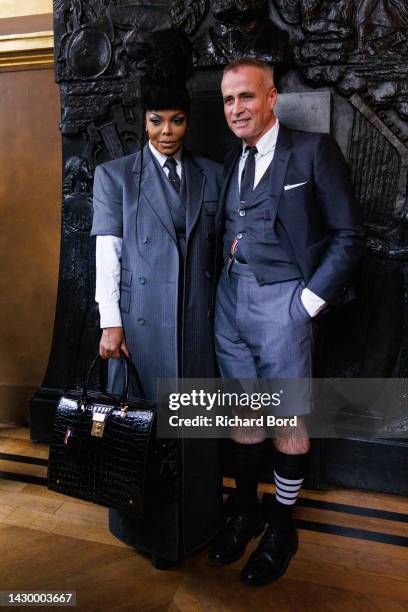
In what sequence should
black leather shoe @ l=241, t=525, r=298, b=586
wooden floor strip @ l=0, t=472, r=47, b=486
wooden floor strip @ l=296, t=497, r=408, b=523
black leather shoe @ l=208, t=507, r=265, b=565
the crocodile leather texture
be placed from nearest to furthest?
the crocodile leather texture < black leather shoe @ l=241, t=525, r=298, b=586 < black leather shoe @ l=208, t=507, r=265, b=565 < wooden floor strip @ l=296, t=497, r=408, b=523 < wooden floor strip @ l=0, t=472, r=47, b=486

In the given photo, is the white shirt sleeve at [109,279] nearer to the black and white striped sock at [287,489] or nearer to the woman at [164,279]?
the woman at [164,279]

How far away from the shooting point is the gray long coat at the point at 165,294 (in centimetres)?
178

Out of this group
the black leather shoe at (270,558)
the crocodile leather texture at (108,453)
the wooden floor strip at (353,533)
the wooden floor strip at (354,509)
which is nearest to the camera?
the crocodile leather texture at (108,453)

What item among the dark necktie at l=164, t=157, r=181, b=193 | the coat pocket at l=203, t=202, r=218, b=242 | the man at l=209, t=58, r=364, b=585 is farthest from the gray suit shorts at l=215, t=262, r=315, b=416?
the dark necktie at l=164, t=157, r=181, b=193

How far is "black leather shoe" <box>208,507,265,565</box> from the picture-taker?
6.12ft

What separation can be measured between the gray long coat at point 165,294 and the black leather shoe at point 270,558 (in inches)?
8.3

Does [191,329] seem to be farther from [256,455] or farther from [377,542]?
[377,542]

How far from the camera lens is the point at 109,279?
1.84 m

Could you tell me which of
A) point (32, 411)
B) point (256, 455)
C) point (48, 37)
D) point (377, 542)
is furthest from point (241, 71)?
point (32, 411)

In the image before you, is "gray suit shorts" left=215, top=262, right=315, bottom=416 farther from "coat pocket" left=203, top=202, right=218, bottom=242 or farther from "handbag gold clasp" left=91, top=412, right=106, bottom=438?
"handbag gold clasp" left=91, top=412, right=106, bottom=438

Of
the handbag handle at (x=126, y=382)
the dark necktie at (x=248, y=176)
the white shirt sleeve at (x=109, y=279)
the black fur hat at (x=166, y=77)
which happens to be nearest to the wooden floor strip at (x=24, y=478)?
the handbag handle at (x=126, y=382)

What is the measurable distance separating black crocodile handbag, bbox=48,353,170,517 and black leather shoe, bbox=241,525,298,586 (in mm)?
428

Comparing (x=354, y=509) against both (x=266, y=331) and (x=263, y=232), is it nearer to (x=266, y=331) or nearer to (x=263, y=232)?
(x=266, y=331)

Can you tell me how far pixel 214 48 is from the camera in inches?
89.7
